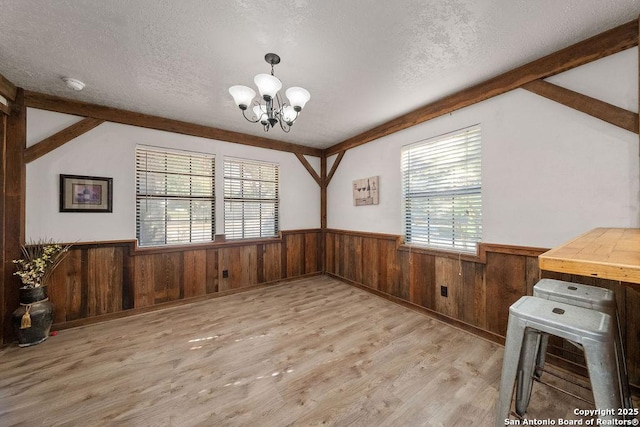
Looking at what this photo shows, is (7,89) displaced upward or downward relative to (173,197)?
upward

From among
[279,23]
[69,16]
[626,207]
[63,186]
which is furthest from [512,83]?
[63,186]

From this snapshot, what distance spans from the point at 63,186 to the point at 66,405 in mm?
2349

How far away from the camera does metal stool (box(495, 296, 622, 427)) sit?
3.21 ft

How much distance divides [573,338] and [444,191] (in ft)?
6.58

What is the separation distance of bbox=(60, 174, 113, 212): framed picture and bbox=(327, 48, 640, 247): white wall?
4.25 metres

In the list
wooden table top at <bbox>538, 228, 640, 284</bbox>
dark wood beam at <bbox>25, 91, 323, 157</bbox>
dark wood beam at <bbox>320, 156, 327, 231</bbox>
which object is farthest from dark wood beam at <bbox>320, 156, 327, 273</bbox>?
wooden table top at <bbox>538, 228, 640, 284</bbox>

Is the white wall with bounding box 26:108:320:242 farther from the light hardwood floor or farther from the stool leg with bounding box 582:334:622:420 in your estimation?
the stool leg with bounding box 582:334:622:420

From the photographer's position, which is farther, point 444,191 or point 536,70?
point 444,191

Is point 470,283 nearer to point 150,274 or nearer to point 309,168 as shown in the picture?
point 309,168

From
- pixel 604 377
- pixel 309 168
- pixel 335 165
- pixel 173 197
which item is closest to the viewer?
pixel 604 377

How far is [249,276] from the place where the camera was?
402 cm

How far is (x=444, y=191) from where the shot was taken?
2.85 m

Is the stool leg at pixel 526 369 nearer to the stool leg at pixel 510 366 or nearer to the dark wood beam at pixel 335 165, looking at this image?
the stool leg at pixel 510 366

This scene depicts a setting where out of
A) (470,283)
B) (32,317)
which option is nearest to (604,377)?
(470,283)
